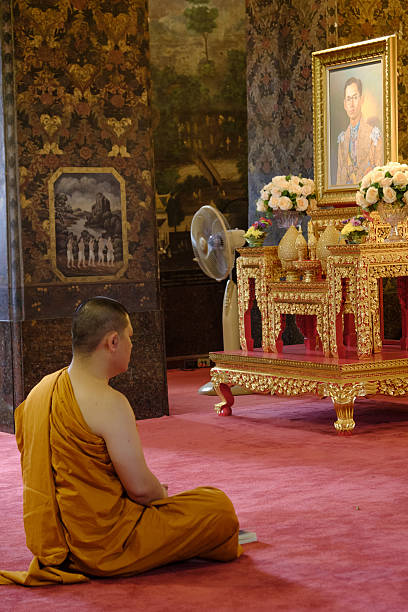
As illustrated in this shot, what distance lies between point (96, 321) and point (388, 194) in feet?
13.1

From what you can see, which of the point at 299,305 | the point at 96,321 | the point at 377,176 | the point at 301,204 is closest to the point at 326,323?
the point at 299,305

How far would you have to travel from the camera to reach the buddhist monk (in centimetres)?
406

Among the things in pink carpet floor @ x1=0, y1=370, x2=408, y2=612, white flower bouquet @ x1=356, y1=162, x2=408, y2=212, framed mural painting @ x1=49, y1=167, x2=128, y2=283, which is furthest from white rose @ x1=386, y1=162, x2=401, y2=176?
framed mural painting @ x1=49, y1=167, x2=128, y2=283

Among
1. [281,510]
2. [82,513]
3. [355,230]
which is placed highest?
[355,230]

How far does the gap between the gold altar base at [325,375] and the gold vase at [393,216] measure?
0.88m

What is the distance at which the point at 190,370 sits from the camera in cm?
1215

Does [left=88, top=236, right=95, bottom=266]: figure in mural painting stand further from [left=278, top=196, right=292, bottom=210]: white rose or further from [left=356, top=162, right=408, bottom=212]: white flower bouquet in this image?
[left=356, top=162, right=408, bottom=212]: white flower bouquet

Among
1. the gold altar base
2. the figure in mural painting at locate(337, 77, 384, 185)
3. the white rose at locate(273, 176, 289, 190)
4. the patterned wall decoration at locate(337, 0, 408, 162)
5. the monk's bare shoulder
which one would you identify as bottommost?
the gold altar base

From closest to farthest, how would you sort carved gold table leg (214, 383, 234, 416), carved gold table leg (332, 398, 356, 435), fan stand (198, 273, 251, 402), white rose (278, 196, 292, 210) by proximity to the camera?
carved gold table leg (332, 398, 356, 435) → carved gold table leg (214, 383, 234, 416) → white rose (278, 196, 292, 210) → fan stand (198, 273, 251, 402)

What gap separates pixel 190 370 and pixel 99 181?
4359 millimetres

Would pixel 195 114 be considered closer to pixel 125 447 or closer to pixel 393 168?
pixel 393 168

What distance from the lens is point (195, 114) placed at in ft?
42.9

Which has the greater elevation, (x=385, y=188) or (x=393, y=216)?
(x=385, y=188)

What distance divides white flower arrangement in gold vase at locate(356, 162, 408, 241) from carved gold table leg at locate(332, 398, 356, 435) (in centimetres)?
137
